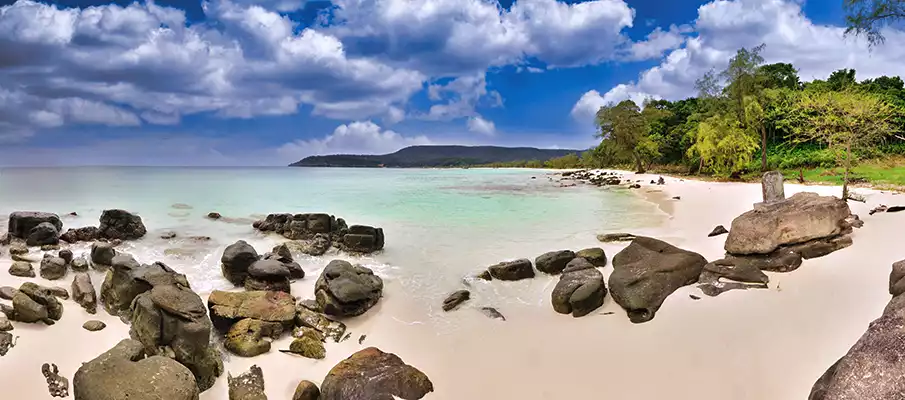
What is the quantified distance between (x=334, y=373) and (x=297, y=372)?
2.81 ft

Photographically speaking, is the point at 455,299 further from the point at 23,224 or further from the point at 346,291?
the point at 23,224

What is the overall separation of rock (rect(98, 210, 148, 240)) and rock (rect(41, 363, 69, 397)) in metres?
9.62

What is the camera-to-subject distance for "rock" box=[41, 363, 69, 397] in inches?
200

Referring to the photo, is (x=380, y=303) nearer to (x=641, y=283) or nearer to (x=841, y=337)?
(x=641, y=283)

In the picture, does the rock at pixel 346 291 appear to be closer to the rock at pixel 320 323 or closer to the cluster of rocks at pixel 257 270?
the rock at pixel 320 323

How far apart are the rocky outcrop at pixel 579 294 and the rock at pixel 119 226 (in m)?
13.4

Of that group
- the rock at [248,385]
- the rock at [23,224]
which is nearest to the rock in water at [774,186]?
the rock at [248,385]

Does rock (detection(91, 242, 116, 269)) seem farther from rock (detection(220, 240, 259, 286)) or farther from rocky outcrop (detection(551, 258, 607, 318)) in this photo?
rocky outcrop (detection(551, 258, 607, 318))

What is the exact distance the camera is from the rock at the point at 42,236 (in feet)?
39.1

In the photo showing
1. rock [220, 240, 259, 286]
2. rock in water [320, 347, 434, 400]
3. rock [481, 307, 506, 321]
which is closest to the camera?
rock in water [320, 347, 434, 400]

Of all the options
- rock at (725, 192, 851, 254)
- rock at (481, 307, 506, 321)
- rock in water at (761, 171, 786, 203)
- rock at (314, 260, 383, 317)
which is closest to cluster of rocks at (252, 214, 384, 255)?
rock at (314, 260, 383, 317)

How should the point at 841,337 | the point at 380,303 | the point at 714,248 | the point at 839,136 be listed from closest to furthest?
the point at 841,337
the point at 380,303
the point at 714,248
the point at 839,136

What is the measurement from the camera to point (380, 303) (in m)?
8.16

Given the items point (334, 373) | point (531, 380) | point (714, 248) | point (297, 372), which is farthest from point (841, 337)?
point (297, 372)
